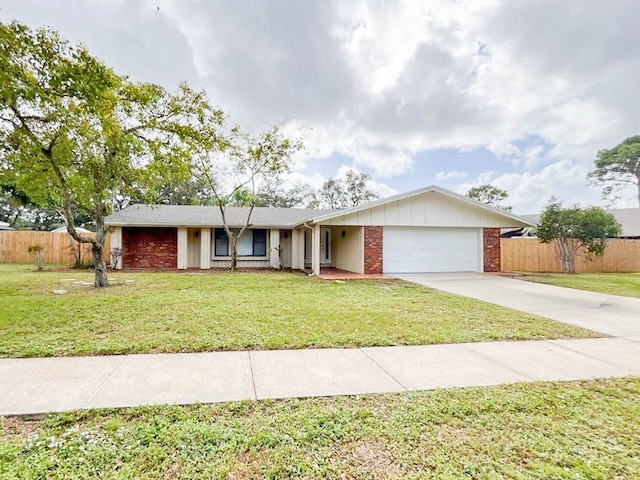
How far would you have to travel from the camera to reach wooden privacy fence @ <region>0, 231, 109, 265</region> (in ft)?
60.0

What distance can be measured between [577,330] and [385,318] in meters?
3.19

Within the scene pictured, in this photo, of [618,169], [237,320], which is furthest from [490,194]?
[237,320]

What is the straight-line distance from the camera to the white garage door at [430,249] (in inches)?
576

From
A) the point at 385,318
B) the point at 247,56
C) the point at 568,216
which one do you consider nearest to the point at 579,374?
the point at 385,318

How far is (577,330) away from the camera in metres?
5.76

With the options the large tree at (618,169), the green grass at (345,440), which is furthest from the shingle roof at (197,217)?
the large tree at (618,169)

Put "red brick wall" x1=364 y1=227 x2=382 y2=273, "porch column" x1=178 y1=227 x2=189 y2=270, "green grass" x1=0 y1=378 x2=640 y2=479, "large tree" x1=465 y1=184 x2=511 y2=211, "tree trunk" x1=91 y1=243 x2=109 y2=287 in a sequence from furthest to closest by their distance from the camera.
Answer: "large tree" x1=465 y1=184 x2=511 y2=211 < "porch column" x1=178 y1=227 x2=189 y2=270 < "red brick wall" x1=364 y1=227 x2=382 y2=273 < "tree trunk" x1=91 y1=243 x2=109 y2=287 < "green grass" x1=0 y1=378 x2=640 y2=479

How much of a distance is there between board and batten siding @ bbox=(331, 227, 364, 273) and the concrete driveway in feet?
8.12

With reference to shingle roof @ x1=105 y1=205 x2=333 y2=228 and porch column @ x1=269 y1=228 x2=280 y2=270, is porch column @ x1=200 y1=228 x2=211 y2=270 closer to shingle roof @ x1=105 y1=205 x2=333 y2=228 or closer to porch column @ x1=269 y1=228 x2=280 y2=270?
shingle roof @ x1=105 y1=205 x2=333 y2=228

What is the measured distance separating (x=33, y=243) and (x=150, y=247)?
23.8 ft

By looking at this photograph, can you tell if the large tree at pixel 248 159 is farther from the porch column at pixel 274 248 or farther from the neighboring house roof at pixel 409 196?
the neighboring house roof at pixel 409 196

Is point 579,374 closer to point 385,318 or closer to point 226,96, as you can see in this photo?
point 385,318

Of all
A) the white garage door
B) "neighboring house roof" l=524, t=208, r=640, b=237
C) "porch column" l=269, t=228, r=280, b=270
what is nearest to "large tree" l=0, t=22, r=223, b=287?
"porch column" l=269, t=228, r=280, b=270

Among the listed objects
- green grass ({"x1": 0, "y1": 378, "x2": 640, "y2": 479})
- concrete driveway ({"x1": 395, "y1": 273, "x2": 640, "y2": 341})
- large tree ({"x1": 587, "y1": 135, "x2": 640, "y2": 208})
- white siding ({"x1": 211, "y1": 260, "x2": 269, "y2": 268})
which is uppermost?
large tree ({"x1": 587, "y1": 135, "x2": 640, "y2": 208})
